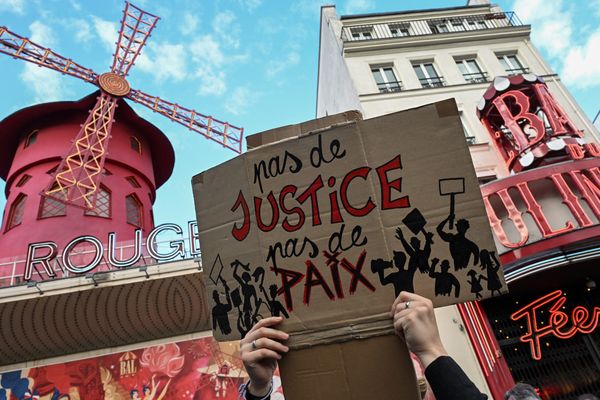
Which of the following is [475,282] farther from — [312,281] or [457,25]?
[457,25]

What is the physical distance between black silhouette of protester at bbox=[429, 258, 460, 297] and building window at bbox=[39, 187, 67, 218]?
32.0 feet

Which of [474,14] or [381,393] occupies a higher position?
[474,14]

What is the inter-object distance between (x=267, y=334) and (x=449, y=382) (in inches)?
23.3

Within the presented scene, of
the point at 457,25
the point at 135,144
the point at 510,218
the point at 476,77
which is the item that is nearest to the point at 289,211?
the point at 510,218

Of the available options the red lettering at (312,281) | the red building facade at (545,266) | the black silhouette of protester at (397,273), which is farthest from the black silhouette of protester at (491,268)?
the red building facade at (545,266)

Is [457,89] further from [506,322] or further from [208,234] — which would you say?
[208,234]

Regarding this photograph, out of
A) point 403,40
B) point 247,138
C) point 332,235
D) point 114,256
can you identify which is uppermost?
point 403,40

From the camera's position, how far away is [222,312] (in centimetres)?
160

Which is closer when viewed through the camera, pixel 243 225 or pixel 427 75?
pixel 243 225

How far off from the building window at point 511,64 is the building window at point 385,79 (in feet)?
10.5

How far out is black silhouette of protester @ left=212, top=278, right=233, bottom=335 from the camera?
1581mm

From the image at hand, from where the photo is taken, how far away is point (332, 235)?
1.50 meters

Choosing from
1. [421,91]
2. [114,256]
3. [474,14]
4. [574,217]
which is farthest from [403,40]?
[114,256]

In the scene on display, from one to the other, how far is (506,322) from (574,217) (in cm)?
234
